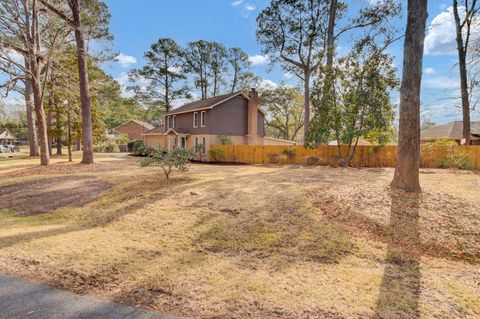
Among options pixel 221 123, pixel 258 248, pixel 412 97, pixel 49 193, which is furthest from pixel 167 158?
pixel 221 123

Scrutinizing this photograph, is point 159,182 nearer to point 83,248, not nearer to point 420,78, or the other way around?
point 83,248

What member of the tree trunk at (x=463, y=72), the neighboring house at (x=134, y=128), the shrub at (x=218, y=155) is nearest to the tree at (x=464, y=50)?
the tree trunk at (x=463, y=72)

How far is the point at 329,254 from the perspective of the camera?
462 cm

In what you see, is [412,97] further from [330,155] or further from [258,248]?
[330,155]

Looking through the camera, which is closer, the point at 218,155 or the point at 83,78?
the point at 83,78

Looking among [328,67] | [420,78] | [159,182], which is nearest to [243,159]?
[328,67]

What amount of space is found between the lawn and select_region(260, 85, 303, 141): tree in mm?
30924

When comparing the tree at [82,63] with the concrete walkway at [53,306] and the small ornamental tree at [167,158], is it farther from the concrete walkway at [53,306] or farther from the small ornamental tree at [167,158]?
the concrete walkway at [53,306]

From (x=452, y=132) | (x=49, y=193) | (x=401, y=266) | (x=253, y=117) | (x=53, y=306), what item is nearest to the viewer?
(x=53, y=306)

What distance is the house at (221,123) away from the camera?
23.5 meters

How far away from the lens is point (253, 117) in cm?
2495

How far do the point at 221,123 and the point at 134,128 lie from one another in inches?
1266

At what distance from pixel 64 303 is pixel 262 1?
23469 millimetres

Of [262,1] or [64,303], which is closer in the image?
[64,303]
